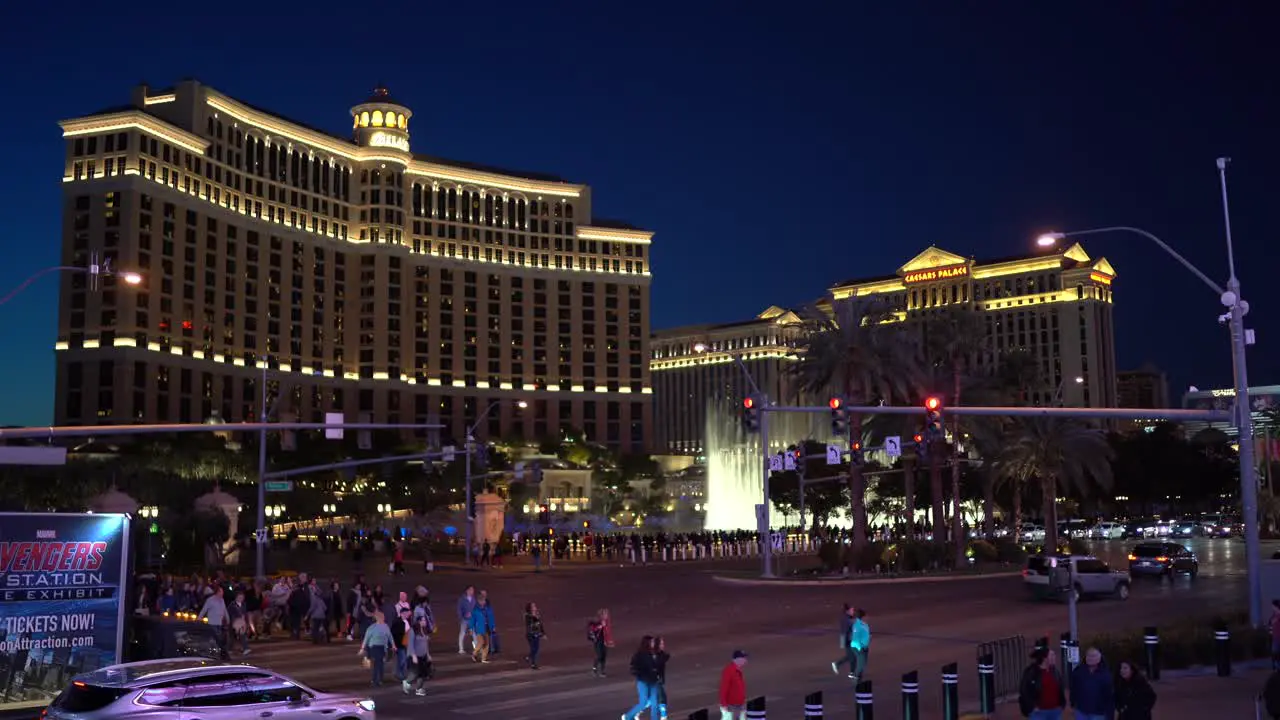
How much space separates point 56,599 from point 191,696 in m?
3.50

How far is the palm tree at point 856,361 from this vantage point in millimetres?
50438

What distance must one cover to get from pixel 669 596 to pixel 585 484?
298 ft

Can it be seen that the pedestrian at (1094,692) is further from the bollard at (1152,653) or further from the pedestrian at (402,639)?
the pedestrian at (402,639)

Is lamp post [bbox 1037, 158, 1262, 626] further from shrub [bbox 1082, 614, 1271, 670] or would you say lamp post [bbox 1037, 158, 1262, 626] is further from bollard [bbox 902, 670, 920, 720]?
bollard [bbox 902, 670, 920, 720]

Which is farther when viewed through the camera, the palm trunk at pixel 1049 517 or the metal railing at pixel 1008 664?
the palm trunk at pixel 1049 517

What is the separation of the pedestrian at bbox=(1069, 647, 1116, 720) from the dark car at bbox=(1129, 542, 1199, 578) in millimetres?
33614

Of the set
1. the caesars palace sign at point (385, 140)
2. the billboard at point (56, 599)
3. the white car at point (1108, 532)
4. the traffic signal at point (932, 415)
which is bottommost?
the white car at point (1108, 532)

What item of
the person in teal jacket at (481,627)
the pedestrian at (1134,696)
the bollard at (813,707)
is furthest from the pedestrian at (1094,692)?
the person in teal jacket at (481,627)

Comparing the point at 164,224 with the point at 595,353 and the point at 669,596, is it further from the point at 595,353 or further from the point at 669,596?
the point at 669,596

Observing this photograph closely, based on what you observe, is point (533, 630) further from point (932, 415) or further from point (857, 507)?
point (857, 507)

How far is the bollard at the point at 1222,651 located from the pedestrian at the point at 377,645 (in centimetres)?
1400

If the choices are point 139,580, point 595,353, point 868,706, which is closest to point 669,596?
point 139,580

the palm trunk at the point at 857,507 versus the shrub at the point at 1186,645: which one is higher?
the palm trunk at the point at 857,507

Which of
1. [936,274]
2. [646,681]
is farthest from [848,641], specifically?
[936,274]
